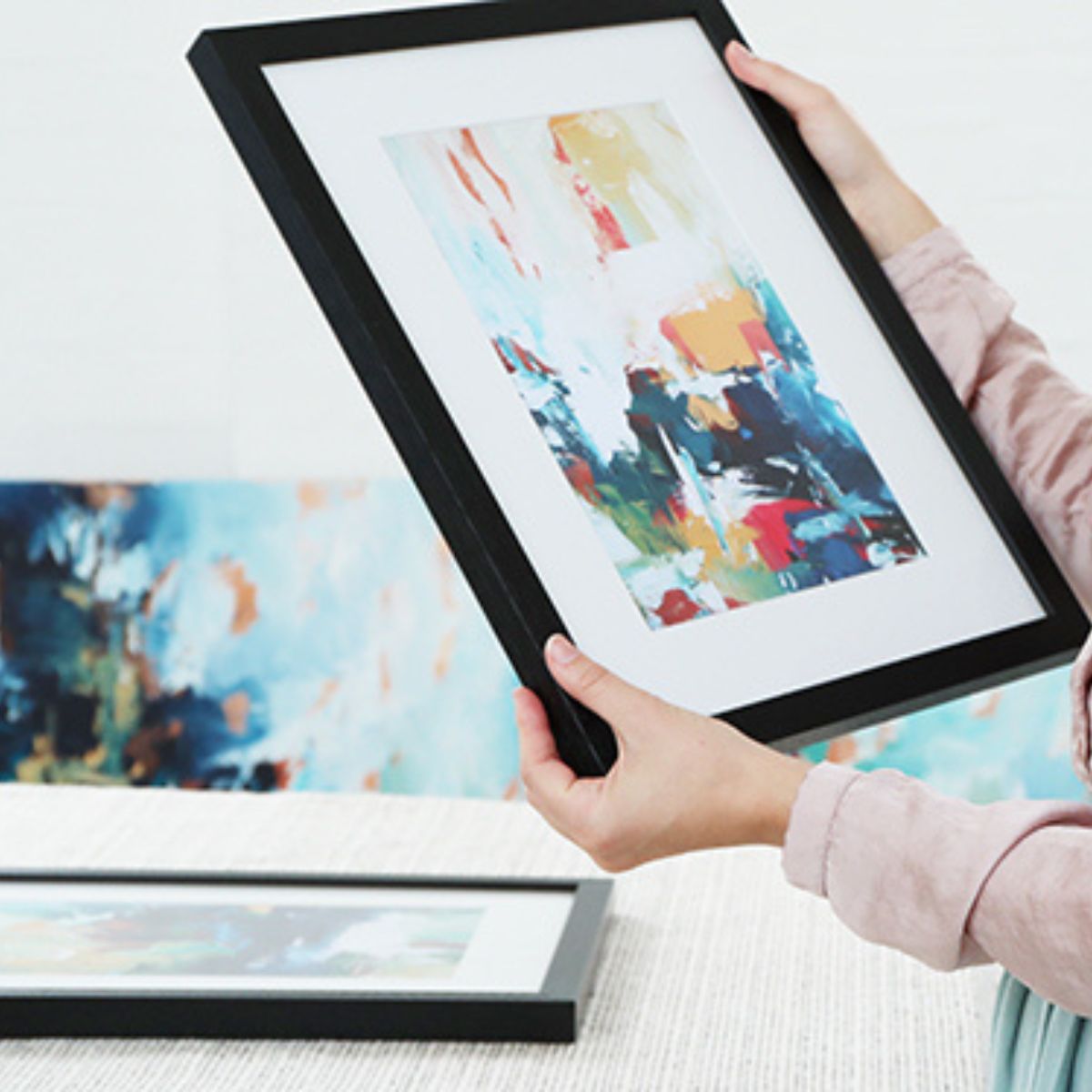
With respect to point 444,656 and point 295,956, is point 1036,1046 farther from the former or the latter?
point 444,656

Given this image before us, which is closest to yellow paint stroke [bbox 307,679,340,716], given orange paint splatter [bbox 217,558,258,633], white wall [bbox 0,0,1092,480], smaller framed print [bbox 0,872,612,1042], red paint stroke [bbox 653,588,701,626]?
orange paint splatter [bbox 217,558,258,633]

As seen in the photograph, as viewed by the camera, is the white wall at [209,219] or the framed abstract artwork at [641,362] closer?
the framed abstract artwork at [641,362]

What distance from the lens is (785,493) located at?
0.91 metres

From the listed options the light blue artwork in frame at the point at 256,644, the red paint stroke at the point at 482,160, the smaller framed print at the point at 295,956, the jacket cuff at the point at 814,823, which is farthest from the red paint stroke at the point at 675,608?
the light blue artwork in frame at the point at 256,644

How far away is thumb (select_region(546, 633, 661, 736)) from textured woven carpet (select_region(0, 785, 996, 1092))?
0.32m

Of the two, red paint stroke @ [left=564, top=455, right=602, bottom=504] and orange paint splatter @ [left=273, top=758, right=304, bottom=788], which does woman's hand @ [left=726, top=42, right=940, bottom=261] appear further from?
orange paint splatter @ [left=273, top=758, right=304, bottom=788]

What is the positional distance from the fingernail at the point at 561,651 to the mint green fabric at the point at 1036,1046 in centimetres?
27

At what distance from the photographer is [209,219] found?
7.26 ft

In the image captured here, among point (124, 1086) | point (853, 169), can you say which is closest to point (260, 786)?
point (124, 1086)

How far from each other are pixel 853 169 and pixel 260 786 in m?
1.43

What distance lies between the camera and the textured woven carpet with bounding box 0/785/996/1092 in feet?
3.32

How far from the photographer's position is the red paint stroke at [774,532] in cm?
89

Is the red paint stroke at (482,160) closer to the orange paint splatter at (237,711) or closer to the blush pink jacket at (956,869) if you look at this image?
the blush pink jacket at (956,869)

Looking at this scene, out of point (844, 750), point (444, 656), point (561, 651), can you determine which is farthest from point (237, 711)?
point (561, 651)
